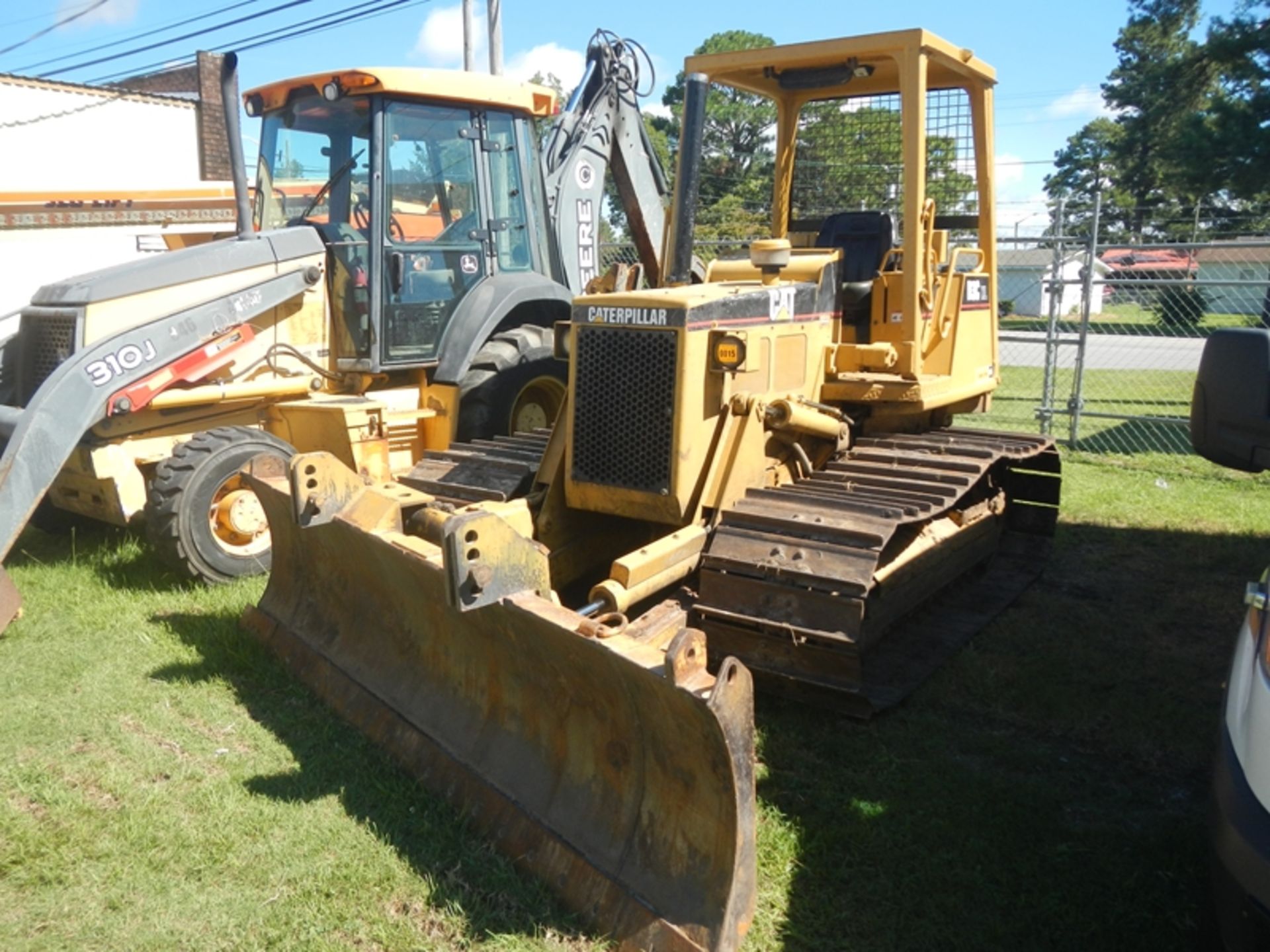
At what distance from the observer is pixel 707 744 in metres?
3.05

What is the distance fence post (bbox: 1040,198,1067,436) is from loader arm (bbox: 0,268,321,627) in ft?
24.4

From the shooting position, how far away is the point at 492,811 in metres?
3.73

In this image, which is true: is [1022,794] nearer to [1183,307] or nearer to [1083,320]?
[1083,320]

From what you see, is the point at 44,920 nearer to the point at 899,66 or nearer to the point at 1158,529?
the point at 899,66

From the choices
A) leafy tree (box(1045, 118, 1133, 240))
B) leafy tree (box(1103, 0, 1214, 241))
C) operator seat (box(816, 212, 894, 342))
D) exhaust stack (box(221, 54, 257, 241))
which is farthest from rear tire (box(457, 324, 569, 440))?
leafy tree (box(1045, 118, 1133, 240))

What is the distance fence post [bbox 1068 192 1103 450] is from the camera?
33.9ft

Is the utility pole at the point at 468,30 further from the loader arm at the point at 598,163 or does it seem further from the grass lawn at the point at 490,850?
the grass lawn at the point at 490,850

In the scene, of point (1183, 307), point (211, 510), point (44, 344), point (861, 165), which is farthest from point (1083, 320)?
point (1183, 307)

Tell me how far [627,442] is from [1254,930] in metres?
2.99

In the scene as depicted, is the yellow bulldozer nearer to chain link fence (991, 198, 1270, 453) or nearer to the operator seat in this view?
the operator seat

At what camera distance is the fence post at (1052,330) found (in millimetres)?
10750

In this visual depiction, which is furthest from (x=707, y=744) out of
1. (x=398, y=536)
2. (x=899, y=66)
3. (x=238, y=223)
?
(x=238, y=223)

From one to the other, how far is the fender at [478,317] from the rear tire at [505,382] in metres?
0.08

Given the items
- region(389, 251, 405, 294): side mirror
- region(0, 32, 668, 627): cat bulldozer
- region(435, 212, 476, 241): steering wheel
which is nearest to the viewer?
region(0, 32, 668, 627): cat bulldozer
